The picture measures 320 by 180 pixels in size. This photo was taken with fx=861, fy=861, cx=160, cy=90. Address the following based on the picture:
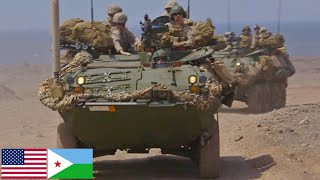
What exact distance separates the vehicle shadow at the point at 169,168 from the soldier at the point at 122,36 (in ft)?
4.99

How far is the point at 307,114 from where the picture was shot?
46.7ft

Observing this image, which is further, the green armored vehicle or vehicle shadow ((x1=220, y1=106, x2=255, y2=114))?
vehicle shadow ((x1=220, y1=106, x2=255, y2=114))

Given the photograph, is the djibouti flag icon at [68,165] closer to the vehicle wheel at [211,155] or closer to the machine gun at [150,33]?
the vehicle wheel at [211,155]

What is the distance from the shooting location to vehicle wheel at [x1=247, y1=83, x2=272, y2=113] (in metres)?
19.7

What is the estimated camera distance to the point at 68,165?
911cm

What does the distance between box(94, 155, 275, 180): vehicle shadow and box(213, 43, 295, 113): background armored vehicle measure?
725 centimetres

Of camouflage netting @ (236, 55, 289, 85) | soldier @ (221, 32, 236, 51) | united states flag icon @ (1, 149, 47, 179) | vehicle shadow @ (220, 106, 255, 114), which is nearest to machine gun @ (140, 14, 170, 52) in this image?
united states flag icon @ (1, 149, 47, 179)

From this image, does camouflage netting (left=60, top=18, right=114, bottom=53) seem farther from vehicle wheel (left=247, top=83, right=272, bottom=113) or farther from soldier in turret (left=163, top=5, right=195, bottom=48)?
vehicle wheel (left=247, top=83, right=272, bottom=113)

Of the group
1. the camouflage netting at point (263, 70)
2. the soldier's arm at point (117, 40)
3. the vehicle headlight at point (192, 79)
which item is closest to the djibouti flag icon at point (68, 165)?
the vehicle headlight at point (192, 79)

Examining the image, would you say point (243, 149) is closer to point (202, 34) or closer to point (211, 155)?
point (202, 34)

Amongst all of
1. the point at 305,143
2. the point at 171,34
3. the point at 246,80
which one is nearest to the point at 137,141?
the point at 171,34

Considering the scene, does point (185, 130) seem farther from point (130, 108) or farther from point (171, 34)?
point (171, 34)

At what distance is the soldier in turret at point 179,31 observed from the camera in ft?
35.6

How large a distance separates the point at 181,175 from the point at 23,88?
66.0 ft
